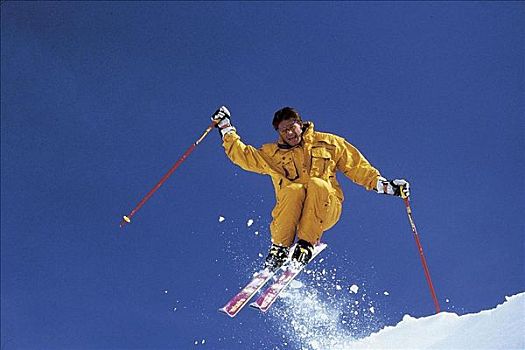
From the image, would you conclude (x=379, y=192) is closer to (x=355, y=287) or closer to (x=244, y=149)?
(x=355, y=287)

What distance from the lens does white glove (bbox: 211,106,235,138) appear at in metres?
6.30

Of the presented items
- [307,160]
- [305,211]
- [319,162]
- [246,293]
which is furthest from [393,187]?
[246,293]

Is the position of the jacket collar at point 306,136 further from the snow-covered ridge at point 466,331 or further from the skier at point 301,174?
the snow-covered ridge at point 466,331

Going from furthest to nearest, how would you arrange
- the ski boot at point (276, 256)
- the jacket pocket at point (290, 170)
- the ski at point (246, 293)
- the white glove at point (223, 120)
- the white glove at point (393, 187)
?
the white glove at point (223, 120), the white glove at point (393, 187), the jacket pocket at point (290, 170), the ski boot at point (276, 256), the ski at point (246, 293)

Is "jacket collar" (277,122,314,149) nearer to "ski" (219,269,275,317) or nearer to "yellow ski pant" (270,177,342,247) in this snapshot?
"yellow ski pant" (270,177,342,247)

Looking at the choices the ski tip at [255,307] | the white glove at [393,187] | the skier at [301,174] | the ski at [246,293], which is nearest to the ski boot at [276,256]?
the skier at [301,174]

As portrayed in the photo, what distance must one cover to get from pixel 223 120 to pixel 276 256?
1.50 metres

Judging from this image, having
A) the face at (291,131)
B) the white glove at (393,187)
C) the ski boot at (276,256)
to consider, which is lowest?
the ski boot at (276,256)

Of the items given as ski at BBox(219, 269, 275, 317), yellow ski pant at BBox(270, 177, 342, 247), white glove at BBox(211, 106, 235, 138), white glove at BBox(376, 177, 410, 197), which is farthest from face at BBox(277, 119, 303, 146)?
ski at BBox(219, 269, 275, 317)

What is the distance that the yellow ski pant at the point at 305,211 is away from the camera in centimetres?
547

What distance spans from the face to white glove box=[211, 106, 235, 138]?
24.8 inches

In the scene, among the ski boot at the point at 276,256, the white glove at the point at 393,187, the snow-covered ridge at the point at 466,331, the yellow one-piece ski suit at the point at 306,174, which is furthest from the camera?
the white glove at the point at 393,187

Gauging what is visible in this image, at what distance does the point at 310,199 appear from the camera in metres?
5.49

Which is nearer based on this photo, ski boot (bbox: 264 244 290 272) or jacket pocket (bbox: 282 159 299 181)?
ski boot (bbox: 264 244 290 272)
